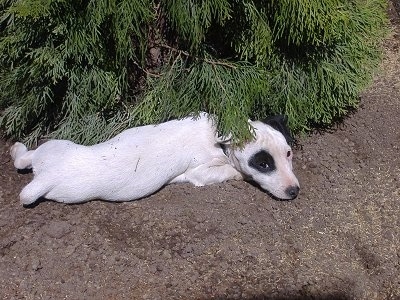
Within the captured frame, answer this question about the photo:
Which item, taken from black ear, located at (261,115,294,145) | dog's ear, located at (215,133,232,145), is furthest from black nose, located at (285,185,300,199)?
dog's ear, located at (215,133,232,145)

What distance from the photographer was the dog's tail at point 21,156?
4.23 meters

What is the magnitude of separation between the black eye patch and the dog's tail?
1527 mm

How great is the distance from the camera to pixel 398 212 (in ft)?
14.0

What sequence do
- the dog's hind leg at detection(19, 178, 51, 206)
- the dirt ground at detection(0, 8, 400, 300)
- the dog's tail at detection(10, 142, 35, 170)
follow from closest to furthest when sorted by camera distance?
the dirt ground at detection(0, 8, 400, 300) → the dog's hind leg at detection(19, 178, 51, 206) → the dog's tail at detection(10, 142, 35, 170)

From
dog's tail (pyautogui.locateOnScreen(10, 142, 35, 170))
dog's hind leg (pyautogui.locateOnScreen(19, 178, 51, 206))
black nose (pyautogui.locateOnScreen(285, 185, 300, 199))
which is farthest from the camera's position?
dog's tail (pyautogui.locateOnScreen(10, 142, 35, 170))

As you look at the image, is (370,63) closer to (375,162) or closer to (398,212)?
(375,162)

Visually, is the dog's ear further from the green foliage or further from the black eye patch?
the black eye patch

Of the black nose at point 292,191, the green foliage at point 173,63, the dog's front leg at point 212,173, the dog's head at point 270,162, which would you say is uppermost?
the green foliage at point 173,63

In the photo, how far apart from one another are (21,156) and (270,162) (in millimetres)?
1723

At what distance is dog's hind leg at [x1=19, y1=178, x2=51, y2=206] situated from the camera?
3887 mm

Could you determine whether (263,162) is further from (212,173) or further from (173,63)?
(173,63)

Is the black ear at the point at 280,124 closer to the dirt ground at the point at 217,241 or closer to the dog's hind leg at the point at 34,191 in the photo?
the dirt ground at the point at 217,241

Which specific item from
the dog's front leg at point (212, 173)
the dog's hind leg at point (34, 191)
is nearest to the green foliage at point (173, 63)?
the dog's front leg at point (212, 173)

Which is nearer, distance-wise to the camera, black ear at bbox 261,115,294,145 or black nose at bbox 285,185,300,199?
black nose at bbox 285,185,300,199
